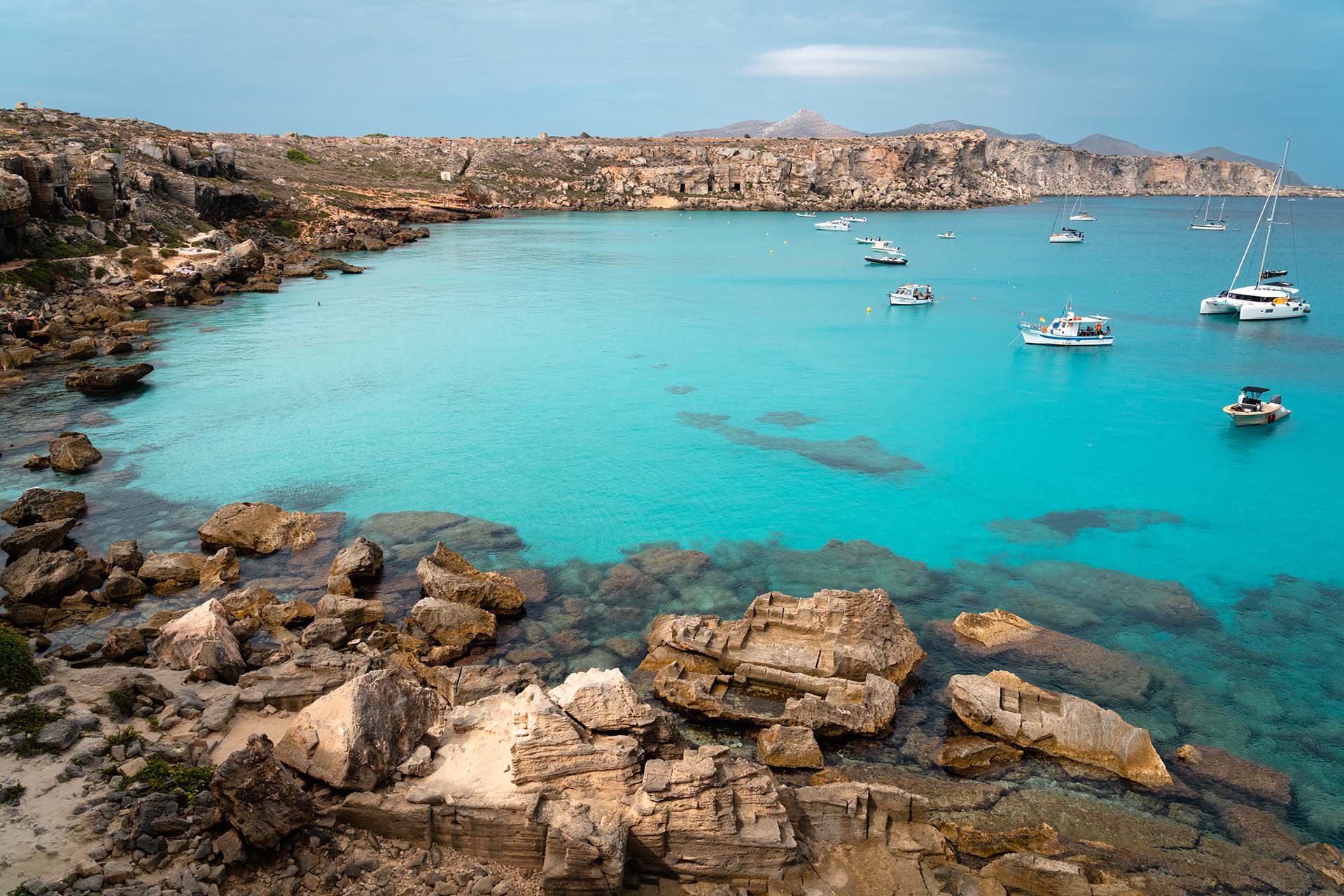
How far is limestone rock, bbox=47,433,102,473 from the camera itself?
1156 inches

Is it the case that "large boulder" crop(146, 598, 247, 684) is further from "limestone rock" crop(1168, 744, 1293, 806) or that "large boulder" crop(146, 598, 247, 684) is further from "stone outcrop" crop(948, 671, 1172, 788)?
"limestone rock" crop(1168, 744, 1293, 806)

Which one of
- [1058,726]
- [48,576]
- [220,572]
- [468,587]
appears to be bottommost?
[220,572]

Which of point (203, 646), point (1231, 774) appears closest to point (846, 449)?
point (1231, 774)

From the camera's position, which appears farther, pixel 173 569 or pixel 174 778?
pixel 173 569

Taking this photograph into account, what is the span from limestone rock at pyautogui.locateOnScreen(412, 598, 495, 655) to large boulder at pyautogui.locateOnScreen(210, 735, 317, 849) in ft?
24.5

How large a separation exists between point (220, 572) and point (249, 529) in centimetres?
226

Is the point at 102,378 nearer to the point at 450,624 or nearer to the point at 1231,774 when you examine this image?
the point at 450,624

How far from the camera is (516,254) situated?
323ft

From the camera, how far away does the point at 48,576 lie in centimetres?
2033

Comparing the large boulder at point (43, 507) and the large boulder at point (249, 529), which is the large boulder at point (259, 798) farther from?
the large boulder at point (43, 507)

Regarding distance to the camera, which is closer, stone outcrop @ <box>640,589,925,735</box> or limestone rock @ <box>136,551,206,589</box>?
stone outcrop @ <box>640,589,925,735</box>

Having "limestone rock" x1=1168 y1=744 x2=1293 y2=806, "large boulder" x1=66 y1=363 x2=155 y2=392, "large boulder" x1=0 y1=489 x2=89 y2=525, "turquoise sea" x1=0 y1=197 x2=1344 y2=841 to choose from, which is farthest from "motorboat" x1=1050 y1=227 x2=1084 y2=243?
"large boulder" x1=0 y1=489 x2=89 y2=525

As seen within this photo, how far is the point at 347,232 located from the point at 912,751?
99.7 meters

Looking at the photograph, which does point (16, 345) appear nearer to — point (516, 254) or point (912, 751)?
point (912, 751)
